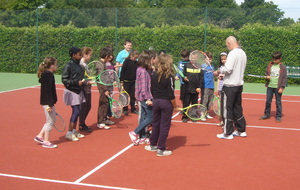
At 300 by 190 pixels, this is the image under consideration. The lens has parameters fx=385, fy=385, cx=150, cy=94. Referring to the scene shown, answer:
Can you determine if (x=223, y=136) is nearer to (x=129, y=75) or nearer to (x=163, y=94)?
(x=163, y=94)

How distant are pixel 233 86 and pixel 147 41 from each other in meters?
11.1

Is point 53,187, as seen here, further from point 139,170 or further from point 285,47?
point 285,47

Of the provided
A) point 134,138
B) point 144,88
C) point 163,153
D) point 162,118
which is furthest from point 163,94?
point 134,138

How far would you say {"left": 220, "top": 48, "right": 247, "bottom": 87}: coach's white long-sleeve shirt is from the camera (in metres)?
7.20

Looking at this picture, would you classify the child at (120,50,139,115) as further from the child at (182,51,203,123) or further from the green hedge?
the green hedge

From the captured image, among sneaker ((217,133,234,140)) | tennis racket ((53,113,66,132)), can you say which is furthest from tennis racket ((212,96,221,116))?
tennis racket ((53,113,66,132))

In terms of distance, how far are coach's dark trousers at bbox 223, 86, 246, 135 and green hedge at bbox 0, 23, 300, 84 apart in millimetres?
9163

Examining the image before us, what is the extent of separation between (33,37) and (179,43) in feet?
25.6

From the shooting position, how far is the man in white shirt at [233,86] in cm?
723

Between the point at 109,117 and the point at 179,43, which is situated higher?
the point at 179,43

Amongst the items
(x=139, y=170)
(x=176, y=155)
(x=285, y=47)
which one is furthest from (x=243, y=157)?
(x=285, y=47)

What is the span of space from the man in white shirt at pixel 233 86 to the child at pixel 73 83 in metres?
2.69

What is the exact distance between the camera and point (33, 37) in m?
20.0

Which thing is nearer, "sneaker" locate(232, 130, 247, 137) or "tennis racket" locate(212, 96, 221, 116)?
"sneaker" locate(232, 130, 247, 137)
